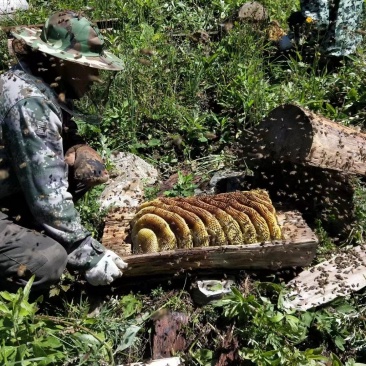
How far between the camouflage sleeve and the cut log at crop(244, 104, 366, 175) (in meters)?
1.68

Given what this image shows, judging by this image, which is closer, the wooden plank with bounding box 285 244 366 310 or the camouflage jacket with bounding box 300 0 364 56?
the wooden plank with bounding box 285 244 366 310

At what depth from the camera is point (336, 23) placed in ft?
22.1

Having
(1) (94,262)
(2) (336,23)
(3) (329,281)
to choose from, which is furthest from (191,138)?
(1) (94,262)

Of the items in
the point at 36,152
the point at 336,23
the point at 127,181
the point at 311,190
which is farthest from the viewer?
the point at 336,23

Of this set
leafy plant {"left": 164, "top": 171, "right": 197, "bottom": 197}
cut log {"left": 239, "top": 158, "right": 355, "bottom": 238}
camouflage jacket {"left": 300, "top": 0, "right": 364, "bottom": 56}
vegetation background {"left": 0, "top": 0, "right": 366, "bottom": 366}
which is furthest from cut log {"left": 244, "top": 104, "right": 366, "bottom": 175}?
camouflage jacket {"left": 300, "top": 0, "right": 364, "bottom": 56}

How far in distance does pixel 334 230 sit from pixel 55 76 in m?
2.36

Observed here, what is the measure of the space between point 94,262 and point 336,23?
4123mm

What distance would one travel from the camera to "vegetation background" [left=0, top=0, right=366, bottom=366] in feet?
12.3

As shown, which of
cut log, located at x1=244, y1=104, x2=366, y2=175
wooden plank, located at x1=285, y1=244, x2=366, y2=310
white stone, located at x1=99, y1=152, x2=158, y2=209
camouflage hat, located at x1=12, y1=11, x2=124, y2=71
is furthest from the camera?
white stone, located at x1=99, y1=152, x2=158, y2=209

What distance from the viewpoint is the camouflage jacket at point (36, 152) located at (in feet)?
12.4

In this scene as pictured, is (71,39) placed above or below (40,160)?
above

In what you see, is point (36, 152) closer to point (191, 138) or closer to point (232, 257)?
point (232, 257)

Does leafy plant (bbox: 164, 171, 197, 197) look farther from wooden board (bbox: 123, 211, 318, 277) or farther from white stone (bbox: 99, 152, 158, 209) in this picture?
wooden board (bbox: 123, 211, 318, 277)

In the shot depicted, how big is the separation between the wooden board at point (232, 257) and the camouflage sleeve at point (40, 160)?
65 cm
